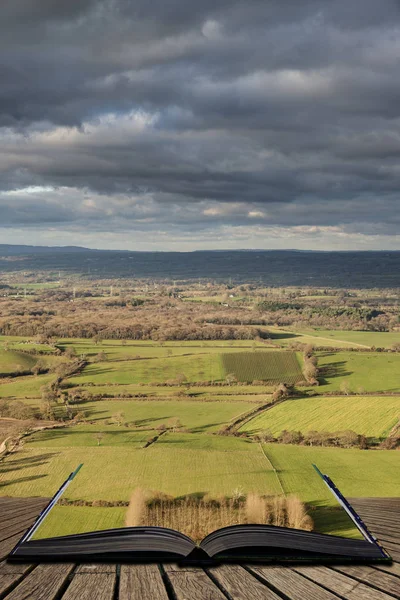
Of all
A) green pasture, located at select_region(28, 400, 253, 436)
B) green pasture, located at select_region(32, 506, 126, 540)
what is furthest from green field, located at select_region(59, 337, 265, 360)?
green pasture, located at select_region(32, 506, 126, 540)

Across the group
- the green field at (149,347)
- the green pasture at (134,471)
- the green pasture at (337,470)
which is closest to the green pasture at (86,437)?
the green pasture at (134,471)

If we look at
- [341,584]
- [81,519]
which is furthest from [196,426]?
[341,584]

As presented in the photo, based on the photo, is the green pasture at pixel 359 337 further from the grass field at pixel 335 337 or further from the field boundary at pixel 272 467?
the field boundary at pixel 272 467

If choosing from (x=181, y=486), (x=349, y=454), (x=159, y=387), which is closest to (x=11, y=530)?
(x=181, y=486)

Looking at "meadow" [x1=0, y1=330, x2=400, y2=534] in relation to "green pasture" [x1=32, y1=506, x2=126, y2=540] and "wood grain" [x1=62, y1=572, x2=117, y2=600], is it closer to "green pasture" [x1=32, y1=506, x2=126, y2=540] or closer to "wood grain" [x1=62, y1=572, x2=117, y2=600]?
"green pasture" [x1=32, y1=506, x2=126, y2=540]

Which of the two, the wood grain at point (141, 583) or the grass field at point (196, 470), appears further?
the grass field at point (196, 470)

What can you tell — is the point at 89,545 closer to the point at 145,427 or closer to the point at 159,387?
the point at 145,427
